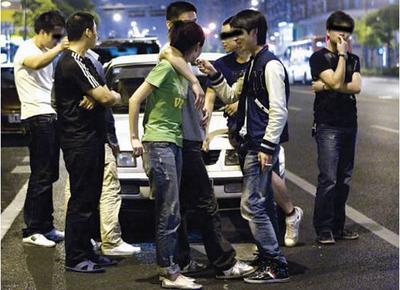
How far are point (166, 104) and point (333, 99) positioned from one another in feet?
5.72

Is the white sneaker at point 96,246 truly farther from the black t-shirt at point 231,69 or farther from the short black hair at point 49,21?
the short black hair at point 49,21

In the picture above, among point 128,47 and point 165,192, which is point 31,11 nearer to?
point 128,47

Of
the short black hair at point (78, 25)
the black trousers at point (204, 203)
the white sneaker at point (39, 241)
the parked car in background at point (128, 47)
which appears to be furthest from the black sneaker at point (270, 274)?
the parked car in background at point (128, 47)

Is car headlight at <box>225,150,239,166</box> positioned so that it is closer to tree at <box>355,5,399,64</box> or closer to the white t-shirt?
the white t-shirt

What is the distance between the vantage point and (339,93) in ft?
21.1

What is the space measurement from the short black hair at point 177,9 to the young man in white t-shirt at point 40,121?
1157 mm

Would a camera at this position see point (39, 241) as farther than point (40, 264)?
Yes

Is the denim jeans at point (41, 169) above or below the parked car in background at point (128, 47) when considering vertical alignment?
below

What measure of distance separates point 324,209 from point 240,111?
1.48 m

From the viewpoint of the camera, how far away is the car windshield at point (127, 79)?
26.4 feet

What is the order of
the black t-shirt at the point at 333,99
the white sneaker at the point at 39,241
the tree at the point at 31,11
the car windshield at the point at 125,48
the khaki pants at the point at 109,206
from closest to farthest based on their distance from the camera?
the khaki pants at the point at 109,206 < the black t-shirt at the point at 333,99 < the white sneaker at the point at 39,241 < the car windshield at the point at 125,48 < the tree at the point at 31,11

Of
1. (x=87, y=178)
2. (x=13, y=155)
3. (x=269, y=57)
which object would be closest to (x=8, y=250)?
(x=87, y=178)

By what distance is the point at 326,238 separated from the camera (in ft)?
21.4

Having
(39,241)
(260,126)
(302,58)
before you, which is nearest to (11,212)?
(39,241)
